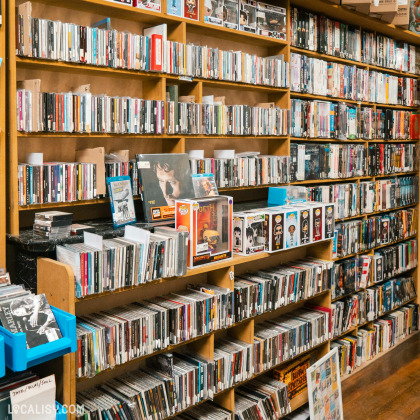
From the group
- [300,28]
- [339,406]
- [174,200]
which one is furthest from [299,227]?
[300,28]

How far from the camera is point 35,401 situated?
1.62m

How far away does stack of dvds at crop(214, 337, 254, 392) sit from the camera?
8.93ft

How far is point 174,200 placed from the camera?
8.83 ft

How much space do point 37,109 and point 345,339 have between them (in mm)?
3136

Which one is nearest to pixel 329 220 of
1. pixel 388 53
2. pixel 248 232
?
pixel 248 232

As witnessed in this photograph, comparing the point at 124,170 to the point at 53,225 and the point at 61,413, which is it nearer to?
the point at 53,225

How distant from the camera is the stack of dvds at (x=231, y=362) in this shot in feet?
8.93

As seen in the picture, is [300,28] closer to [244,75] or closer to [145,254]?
[244,75]

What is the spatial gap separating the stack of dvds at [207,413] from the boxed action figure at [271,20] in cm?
236

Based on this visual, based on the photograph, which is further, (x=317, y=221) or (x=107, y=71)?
(x=317, y=221)

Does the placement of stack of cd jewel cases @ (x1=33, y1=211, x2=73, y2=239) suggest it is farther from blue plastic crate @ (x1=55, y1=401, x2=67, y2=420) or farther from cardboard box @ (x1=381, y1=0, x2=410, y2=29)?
cardboard box @ (x1=381, y1=0, x2=410, y2=29)

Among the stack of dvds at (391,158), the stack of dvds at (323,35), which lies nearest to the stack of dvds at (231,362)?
the stack of dvds at (323,35)

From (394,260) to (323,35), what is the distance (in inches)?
86.5

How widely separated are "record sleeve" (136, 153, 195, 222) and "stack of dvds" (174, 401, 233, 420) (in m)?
1.10
